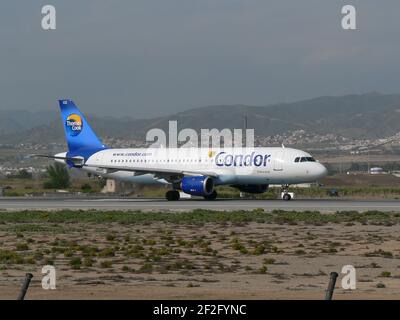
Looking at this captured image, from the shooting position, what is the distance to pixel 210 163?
6825 cm

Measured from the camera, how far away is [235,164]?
66688 mm

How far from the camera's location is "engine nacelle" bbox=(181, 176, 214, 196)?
65438 mm

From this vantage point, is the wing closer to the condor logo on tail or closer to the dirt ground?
the condor logo on tail

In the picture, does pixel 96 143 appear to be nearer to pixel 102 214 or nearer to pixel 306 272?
pixel 102 214

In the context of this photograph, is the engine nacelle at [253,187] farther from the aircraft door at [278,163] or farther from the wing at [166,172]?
the aircraft door at [278,163]

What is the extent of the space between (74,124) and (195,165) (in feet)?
46.9

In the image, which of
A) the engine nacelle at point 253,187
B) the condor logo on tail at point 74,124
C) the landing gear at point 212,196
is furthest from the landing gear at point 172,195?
the condor logo on tail at point 74,124

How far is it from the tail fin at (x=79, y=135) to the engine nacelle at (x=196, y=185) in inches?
542

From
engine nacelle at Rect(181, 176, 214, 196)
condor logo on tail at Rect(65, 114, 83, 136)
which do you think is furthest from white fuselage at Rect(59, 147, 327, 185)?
condor logo on tail at Rect(65, 114, 83, 136)

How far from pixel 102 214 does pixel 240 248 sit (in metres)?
20.3

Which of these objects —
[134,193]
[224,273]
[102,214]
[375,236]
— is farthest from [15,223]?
[134,193]

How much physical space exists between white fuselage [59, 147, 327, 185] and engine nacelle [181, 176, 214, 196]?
4.83 feet

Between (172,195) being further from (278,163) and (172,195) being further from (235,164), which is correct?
(278,163)

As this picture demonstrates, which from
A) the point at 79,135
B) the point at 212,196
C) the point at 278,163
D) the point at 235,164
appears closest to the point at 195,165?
the point at 212,196
